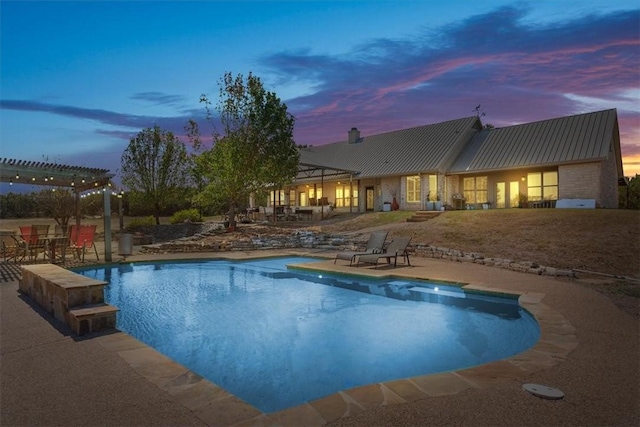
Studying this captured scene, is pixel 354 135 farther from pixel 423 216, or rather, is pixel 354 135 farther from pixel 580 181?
pixel 580 181

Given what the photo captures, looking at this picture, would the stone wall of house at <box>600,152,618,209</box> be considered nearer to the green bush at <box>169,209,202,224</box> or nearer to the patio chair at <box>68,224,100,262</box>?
the patio chair at <box>68,224,100,262</box>

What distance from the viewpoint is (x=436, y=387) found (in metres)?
3.60

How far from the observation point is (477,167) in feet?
74.4

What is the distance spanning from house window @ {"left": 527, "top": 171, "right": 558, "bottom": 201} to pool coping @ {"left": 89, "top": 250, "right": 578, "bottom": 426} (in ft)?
59.1

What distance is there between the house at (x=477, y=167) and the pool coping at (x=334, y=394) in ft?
57.4

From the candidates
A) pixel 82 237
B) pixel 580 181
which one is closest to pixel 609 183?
pixel 580 181

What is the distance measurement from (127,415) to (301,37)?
1646 centimetres

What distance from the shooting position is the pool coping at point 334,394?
3.08 m

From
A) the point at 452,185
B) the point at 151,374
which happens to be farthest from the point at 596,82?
the point at 151,374

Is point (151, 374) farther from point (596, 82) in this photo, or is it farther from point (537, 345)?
point (596, 82)

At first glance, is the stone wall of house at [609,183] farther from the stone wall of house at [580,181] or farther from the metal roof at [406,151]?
the metal roof at [406,151]

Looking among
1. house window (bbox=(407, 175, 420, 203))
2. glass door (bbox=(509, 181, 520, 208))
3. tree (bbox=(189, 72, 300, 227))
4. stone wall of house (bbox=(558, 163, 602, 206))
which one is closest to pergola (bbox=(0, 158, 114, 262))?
tree (bbox=(189, 72, 300, 227))

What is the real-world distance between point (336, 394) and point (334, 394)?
0.02m

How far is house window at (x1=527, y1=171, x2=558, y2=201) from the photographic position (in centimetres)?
2080
